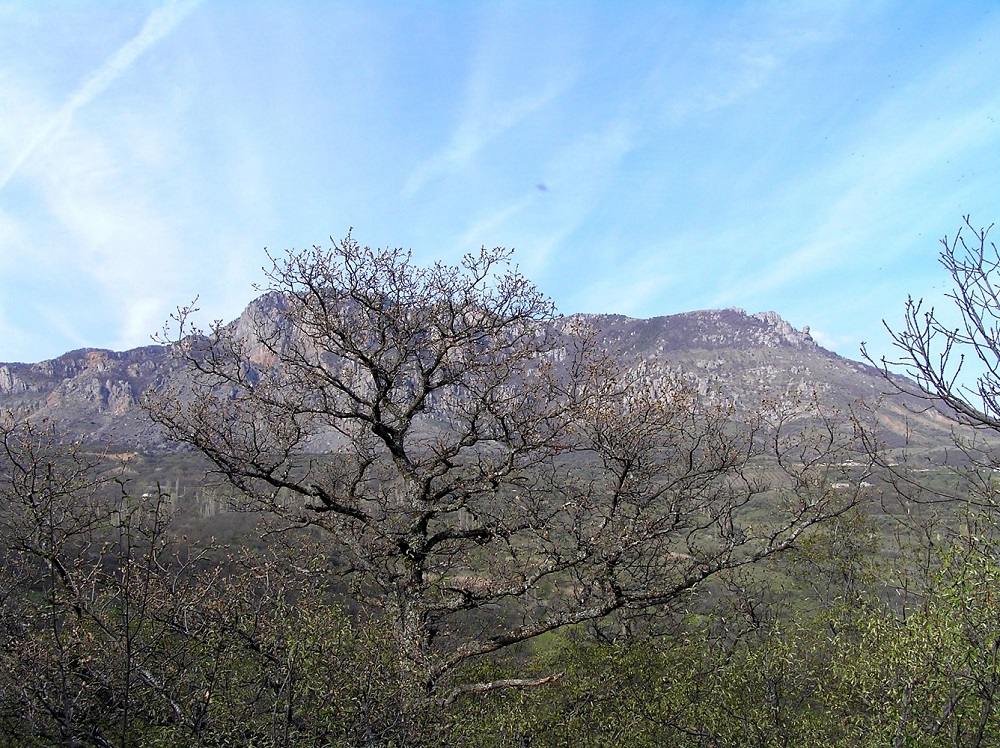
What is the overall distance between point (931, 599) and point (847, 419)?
14.7ft

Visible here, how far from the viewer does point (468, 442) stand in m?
14.0

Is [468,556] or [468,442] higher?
[468,442]

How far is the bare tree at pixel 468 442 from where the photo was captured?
12484 mm

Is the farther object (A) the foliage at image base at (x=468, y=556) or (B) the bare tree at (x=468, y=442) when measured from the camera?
(B) the bare tree at (x=468, y=442)

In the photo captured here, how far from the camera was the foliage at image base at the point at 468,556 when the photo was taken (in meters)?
9.59

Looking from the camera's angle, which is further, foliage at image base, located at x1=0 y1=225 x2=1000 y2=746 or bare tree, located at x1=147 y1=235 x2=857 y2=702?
bare tree, located at x1=147 y1=235 x2=857 y2=702

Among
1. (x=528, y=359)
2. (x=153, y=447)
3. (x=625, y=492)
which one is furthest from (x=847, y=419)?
(x=153, y=447)

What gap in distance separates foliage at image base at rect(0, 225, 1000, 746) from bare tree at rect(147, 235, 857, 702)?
74 mm

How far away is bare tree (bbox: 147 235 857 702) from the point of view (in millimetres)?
12484

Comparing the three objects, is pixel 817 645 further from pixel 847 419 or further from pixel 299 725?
pixel 299 725

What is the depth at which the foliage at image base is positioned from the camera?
959 cm

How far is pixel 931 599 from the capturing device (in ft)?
34.0

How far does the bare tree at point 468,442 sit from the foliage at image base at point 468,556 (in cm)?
7

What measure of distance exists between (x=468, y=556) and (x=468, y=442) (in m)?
2.49
